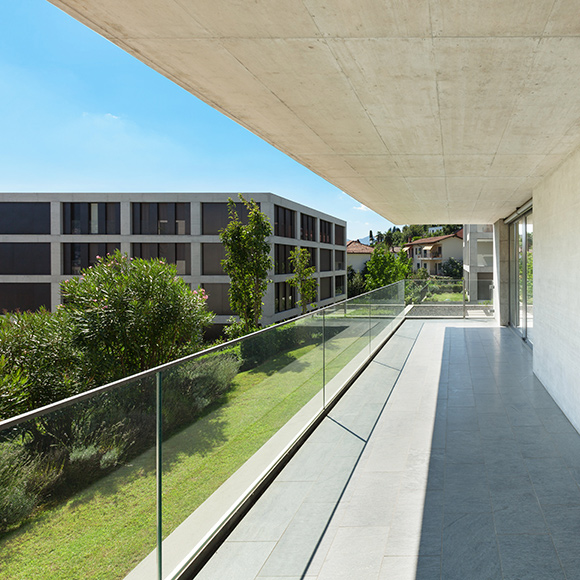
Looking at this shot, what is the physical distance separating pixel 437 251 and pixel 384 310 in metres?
66.4

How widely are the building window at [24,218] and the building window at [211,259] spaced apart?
9.98 metres

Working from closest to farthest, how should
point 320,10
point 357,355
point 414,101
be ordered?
point 320,10 → point 414,101 → point 357,355

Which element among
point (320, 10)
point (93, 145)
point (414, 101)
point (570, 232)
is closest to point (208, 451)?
point (320, 10)

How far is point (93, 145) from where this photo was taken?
128250 mm

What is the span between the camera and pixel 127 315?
9.53m

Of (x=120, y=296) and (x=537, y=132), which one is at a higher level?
(x=537, y=132)

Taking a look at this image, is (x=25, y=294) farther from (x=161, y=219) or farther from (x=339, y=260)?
(x=339, y=260)

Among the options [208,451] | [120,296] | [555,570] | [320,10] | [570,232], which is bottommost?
[555,570]

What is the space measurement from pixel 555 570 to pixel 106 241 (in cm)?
2967

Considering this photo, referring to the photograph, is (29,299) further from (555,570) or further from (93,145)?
(93,145)

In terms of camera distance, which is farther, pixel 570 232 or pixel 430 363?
pixel 430 363

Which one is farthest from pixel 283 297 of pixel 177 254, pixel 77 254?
pixel 77 254

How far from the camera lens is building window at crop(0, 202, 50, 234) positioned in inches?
1164

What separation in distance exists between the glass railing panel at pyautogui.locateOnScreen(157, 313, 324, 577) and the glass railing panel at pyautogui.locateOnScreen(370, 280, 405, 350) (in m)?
5.47
